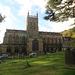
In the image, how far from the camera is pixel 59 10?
33.6 feet

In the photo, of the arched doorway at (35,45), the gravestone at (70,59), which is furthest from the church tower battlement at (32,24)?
the gravestone at (70,59)

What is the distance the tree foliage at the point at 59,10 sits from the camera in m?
9.55

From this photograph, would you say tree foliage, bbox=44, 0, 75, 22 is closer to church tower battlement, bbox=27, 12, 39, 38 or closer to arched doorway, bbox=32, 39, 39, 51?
arched doorway, bbox=32, 39, 39, 51

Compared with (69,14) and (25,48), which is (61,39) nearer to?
(25,48)

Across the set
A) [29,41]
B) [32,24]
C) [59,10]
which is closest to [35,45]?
[29,41]

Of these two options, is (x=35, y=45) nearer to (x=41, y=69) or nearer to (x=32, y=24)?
(x=32, y=24)

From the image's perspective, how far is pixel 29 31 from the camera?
4512 centimetres

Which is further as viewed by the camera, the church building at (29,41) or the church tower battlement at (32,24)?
the church tower battlement at (32,24)

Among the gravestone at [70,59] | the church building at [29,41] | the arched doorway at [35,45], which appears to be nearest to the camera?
the gravestone at [70,59]

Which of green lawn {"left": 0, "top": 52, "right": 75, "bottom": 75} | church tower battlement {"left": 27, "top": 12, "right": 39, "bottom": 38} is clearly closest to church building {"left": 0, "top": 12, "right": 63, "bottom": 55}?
church tower battlement {"left": 27, "top": 12, "right": 39, "bottom": 38}

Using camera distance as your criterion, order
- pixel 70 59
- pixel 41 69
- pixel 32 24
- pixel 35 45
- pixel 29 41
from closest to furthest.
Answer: pixel 70 59
pixel 41 69
pixel 29 41
pixel 35 45
pixel 32 24

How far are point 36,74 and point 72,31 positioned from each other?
523 cm

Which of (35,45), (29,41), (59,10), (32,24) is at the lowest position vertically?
(35,45)

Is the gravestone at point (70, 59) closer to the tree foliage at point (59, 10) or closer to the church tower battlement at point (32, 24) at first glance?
the tree foliage at point (59, 10)
